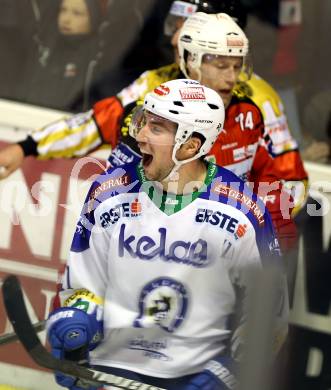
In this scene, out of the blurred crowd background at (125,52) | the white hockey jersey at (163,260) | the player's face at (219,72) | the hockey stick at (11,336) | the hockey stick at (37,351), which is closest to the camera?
the hockey stick at (37,351)

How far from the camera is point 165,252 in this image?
3.61 m

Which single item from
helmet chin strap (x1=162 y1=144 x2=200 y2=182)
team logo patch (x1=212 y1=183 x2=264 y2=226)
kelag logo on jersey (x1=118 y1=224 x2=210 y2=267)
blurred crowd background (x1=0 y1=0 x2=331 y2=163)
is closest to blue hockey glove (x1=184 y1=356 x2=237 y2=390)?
kelag logo on jersey (x1=118 y1=224 x2=210 y2=267)

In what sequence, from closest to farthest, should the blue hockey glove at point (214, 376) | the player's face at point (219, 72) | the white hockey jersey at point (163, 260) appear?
the blue hockey glove at point (214, 376) < the white hockey jersey at point (163, 260) < the player's face at point (219, 72)

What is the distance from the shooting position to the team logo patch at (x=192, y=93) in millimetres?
3637

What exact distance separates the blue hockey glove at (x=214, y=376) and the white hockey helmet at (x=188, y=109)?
62 centimetres

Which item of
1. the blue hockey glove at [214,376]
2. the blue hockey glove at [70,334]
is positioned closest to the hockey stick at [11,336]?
the blue hockey glove at [70,334]

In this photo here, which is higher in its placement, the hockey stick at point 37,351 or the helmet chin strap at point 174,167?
the helmet chin strap at point 174,167

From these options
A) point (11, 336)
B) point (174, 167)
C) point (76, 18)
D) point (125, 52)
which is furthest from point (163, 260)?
point (76, 18)

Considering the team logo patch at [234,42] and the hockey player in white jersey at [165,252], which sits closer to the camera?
the hockey player in white jersey at [165,252]

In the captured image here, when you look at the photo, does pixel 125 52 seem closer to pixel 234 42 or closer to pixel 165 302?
pixel 234 42

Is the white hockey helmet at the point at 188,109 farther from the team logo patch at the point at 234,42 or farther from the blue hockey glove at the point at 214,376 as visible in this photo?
the team logo patch at the point at 234,42

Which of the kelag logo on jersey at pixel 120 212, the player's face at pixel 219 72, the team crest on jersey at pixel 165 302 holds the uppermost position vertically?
the player's face at pixel 219 72

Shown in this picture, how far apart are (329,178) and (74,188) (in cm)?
111

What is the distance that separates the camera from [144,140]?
359 centimetres
